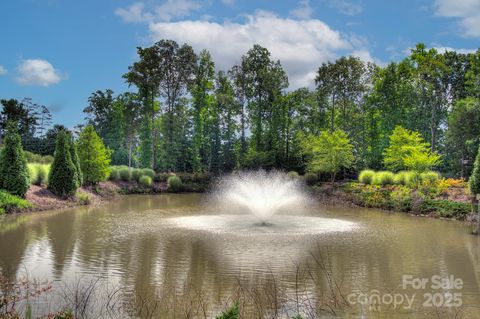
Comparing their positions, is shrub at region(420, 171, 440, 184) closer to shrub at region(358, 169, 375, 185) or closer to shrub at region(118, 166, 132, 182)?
shrub at region(358, 169, 375, 185)

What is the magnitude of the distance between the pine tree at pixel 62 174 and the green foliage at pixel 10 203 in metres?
3.88

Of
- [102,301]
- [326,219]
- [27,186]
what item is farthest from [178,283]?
[27,186]

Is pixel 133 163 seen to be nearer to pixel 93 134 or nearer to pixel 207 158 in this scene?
pixel 207 158

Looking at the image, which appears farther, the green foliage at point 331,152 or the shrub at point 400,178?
the green foliage at point 331,152

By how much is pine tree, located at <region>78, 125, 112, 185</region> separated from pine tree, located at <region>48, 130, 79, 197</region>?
5.60 meters

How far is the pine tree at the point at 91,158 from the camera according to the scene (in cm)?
3284

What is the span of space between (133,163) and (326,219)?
52.3 metres

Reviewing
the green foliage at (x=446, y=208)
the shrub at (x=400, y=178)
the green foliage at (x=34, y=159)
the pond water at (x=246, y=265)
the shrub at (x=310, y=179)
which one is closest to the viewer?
the pond water at (x=246, y=265)

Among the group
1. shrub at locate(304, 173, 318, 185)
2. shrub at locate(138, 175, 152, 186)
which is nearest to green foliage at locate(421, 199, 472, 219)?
shrub at locate(304, 173, 318, 185)

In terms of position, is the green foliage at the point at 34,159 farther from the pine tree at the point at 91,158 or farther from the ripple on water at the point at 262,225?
the ripple on water at the point at 262,225

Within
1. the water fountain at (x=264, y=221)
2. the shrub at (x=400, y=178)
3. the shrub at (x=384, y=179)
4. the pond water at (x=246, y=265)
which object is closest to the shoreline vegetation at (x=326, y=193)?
the shrub at (x=384, y=179)

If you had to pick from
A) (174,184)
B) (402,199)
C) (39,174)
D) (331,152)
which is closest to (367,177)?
(331,152)

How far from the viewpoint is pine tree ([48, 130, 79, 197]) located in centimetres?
2677

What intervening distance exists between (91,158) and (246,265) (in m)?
24.4
